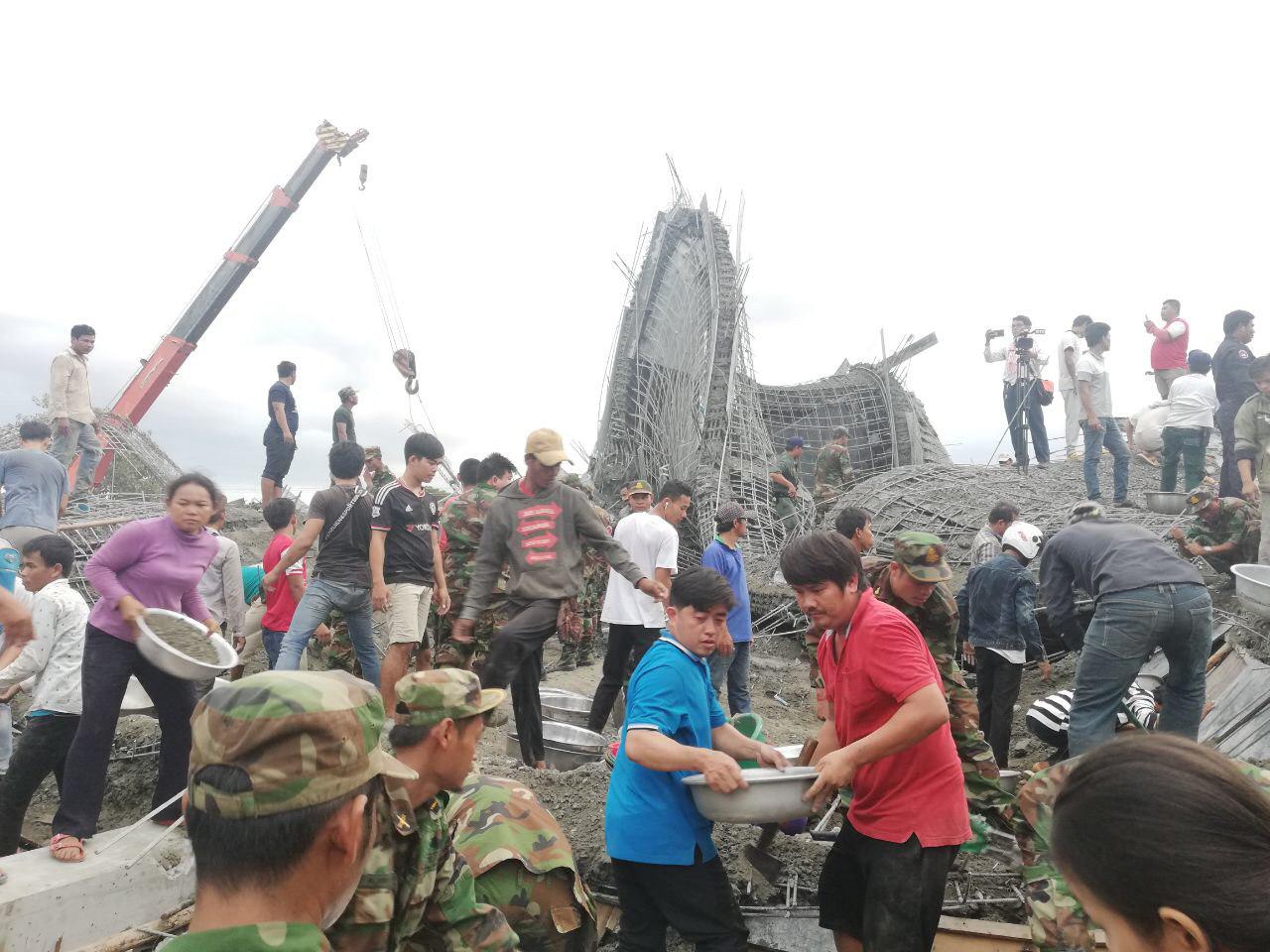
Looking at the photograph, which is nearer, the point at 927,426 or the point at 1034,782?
the point at 1034,782

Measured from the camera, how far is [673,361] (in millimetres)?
11031

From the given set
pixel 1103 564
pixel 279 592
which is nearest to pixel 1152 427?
pixel 1103 564

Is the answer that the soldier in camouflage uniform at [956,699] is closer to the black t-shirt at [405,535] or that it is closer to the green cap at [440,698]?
the green cap at [440,698]

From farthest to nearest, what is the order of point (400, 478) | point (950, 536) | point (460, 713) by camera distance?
point (950, 536) → point (400, 478) → point (460, 713)

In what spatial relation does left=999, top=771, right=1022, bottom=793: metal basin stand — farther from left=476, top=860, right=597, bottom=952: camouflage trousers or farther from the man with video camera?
the man with video camera

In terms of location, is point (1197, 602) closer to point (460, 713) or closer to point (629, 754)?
point (629, 754)

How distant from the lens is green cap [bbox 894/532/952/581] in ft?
11.2

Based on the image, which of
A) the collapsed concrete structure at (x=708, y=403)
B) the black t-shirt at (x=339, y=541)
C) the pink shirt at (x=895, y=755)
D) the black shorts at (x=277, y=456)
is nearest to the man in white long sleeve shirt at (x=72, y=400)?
the black shorts at (x=277, y=456)

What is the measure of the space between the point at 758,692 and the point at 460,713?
5951 mm

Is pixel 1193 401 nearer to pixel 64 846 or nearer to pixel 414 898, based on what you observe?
pixel 414 898

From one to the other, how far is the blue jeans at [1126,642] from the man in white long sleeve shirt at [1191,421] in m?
4.78

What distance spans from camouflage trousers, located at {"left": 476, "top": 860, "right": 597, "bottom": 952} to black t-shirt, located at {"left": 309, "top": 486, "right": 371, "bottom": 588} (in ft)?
9.73

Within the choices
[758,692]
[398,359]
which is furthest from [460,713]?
[398,359]

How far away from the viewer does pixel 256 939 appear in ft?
3.86
